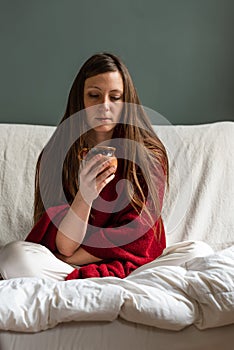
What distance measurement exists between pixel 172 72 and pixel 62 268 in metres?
1.05

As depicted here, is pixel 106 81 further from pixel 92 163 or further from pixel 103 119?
pixel 92 163

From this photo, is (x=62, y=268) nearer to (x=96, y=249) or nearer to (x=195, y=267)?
(x=96, y=249)

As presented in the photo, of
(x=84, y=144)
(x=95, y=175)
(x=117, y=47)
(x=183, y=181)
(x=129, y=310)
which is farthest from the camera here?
(x=117, y=47)

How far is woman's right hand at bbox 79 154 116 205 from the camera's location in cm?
200

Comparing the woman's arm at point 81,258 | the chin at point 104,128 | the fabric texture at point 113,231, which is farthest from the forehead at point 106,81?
the woman's arm at point 81,258

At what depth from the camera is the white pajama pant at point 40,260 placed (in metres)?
2.02

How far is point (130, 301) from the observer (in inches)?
63.8

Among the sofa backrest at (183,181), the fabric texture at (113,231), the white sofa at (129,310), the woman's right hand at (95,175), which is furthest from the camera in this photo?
the sofa backrest at (183,181)

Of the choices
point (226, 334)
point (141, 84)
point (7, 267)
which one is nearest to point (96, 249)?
point (7, 267)

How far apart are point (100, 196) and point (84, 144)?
18cm

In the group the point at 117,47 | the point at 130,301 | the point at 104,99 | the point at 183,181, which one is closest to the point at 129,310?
the point at 130,301

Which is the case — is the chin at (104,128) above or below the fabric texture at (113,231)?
above

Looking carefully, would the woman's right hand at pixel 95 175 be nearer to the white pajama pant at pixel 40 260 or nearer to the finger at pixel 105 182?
the finger at pixel 105 182

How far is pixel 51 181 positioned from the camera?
90.3 inches
